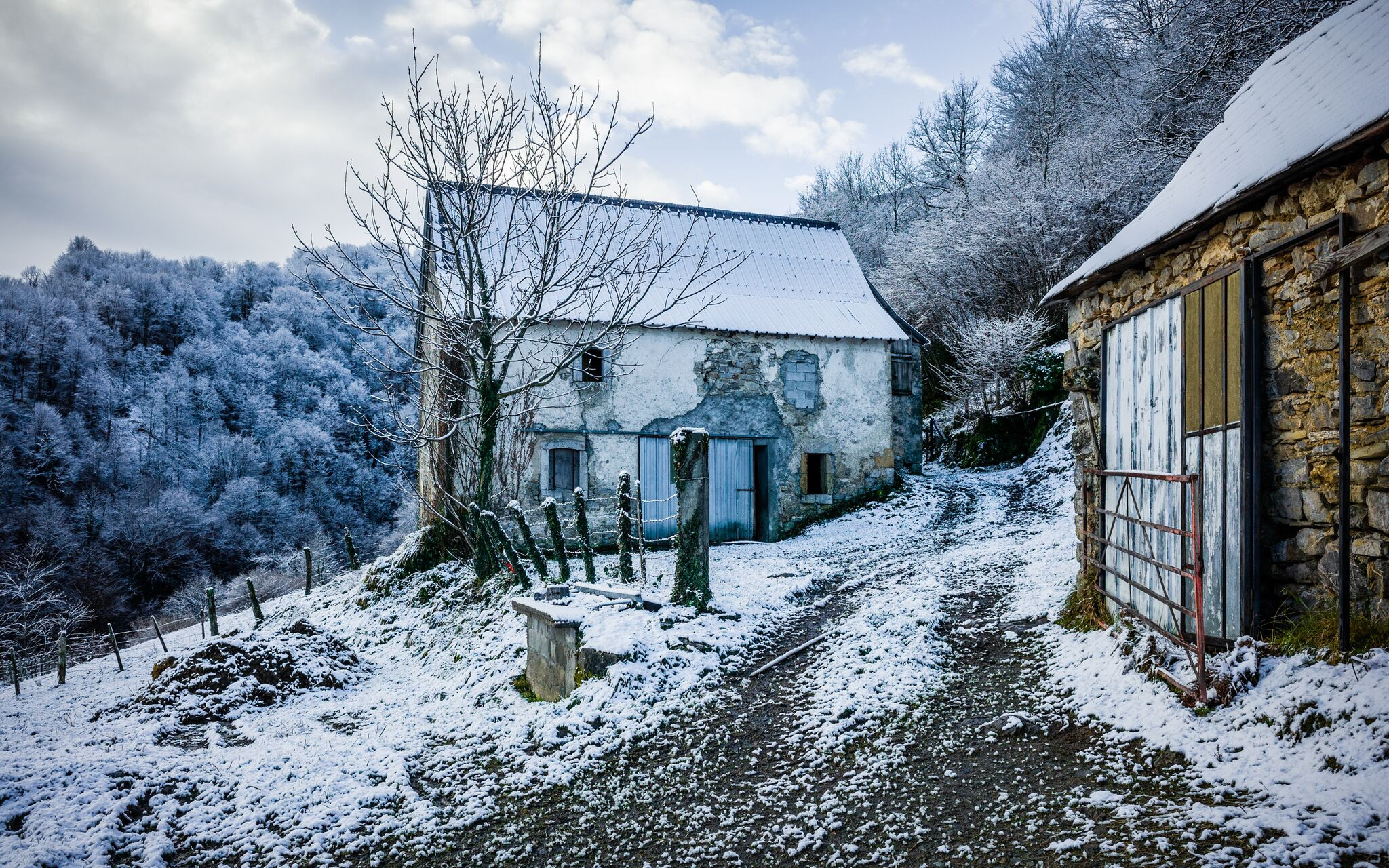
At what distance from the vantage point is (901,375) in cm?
1678

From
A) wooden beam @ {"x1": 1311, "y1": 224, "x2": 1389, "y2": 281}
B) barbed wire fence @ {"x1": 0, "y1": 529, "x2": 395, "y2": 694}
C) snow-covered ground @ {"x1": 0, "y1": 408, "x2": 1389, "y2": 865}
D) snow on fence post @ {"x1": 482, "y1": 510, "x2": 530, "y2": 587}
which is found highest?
wooden beam @ {"x1": 1311, "y1": 224, "x2": 1389, "y2": 281}

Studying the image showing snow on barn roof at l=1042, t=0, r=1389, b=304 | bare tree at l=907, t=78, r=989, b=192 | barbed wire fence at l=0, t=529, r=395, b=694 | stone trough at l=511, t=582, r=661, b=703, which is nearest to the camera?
snow on barn roof at l=1042, t=0, r=1389, b=304

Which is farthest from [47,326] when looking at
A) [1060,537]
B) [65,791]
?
[1060,537]

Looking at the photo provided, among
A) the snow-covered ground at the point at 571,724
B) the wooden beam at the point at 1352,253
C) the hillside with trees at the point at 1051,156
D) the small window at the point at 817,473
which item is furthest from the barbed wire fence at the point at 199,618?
the hillside with trees at the point at 1051,156

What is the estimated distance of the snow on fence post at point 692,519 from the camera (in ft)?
22.3

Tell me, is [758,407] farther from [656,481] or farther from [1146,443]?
[1146,443]

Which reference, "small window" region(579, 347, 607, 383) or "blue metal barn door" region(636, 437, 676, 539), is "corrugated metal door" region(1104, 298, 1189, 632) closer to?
"blue metal barn door" region(636, 437, 676, 539)

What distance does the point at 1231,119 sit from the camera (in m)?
5.01

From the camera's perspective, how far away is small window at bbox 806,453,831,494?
14445mm

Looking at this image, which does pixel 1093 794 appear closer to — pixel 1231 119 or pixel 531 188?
pixel 1231 119

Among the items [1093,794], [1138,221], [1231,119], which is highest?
[1231,119]

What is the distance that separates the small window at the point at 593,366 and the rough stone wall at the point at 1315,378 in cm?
1004

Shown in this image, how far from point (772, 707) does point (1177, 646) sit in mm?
2730

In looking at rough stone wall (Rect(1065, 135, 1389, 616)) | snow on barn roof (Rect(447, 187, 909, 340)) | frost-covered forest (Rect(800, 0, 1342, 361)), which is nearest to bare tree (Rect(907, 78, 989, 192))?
frost-covered forest (Rect(800, 0, 1342, 361))
